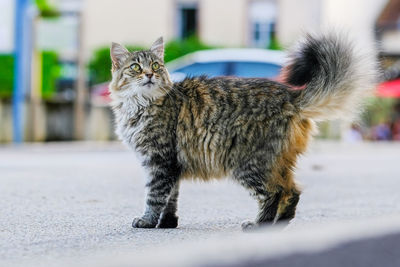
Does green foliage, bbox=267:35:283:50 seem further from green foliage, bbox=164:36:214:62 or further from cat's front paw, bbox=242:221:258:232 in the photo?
cat's front paw, bbox=242:221:258:232

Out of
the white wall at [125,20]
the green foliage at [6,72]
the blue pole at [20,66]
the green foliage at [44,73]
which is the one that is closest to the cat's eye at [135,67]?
the blue pole at [20,66]

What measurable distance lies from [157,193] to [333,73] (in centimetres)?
147

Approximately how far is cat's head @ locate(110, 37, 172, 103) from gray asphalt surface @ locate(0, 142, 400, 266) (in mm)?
868

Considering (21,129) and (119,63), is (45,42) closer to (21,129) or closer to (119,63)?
(21,129)

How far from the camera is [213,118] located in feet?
19.9

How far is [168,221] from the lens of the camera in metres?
6.20

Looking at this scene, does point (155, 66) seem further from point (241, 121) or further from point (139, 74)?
point (241, 121)

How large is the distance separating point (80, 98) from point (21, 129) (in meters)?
1.68

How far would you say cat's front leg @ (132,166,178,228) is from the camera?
20.0 ft

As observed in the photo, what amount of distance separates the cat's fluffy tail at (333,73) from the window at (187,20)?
959 inches

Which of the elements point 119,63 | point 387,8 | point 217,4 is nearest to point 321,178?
point 119,63

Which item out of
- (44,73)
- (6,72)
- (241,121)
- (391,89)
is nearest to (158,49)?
(241,121)

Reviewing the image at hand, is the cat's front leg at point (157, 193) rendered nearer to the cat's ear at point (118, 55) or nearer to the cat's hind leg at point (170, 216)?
the cat's hind leg at point (170, 216)

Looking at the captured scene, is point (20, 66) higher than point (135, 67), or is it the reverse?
point (135, 67)
